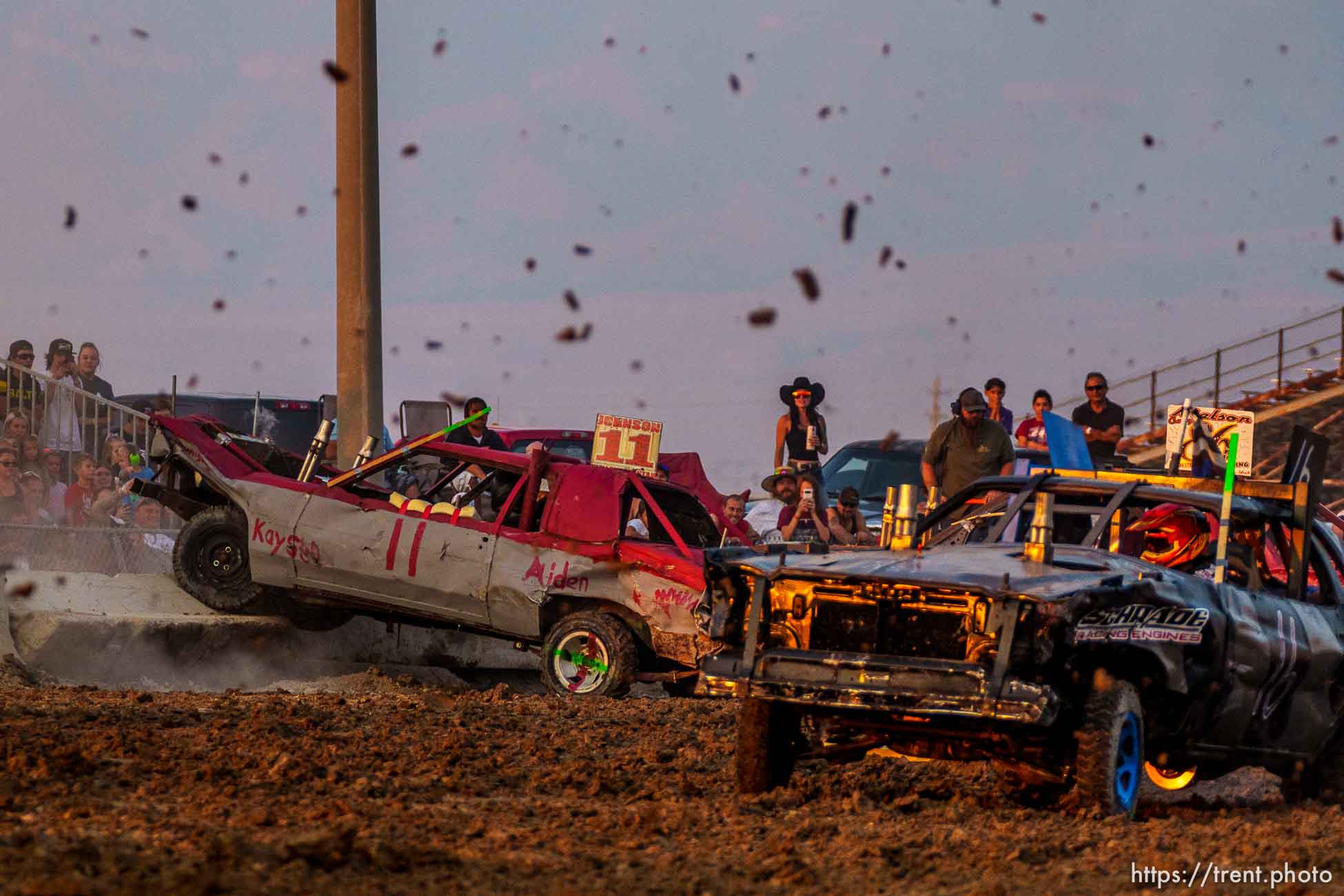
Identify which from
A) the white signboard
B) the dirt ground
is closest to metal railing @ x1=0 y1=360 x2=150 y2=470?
the dirt ground

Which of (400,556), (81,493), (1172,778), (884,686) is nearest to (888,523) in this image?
(884,686)

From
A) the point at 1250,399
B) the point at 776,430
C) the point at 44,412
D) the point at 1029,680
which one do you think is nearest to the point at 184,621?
the point at 44,412

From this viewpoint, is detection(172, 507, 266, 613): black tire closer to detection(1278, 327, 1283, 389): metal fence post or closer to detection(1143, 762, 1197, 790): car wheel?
detection(1143, 762, 1197, 790): car wheel

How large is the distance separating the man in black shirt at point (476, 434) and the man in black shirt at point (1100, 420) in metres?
4.82

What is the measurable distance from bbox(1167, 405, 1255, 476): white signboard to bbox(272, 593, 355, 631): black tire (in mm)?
5680

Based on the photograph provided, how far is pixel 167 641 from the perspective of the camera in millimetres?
12375

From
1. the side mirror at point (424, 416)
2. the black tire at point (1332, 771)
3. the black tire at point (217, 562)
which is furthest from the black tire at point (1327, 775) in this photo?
the side mirror at point (424, 416)

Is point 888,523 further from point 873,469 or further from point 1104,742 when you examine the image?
point 873,469

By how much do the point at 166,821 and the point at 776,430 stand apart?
9.86 m

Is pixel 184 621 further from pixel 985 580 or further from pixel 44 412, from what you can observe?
pixel 985 580

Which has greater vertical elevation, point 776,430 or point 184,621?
point 776,430

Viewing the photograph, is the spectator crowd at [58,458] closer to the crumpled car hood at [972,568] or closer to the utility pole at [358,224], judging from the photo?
the utility pole at [358,224]

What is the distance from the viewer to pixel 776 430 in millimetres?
15430

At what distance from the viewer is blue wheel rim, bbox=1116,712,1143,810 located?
7.12 m
